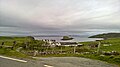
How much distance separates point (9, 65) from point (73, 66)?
304 cm

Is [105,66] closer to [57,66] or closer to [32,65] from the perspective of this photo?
[57,66]

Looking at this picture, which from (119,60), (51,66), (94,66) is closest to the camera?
(51,66)

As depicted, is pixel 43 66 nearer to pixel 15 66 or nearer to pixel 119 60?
pixel 15 66

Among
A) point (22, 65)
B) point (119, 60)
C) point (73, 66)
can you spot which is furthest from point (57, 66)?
point (119, 60)

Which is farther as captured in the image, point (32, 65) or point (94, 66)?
point (94, 66)

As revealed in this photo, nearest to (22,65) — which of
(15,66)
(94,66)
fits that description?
(15,66)

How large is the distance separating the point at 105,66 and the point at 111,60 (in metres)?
5.20

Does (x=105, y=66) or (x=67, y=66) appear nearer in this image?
(x=67, y=66)

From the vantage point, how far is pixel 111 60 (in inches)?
618

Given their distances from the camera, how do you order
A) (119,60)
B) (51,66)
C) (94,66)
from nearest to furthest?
(51,66) → (94,66) → (119,60)

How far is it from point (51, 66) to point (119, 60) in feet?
24.5

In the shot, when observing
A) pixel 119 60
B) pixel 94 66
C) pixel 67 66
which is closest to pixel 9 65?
pixel 67 66

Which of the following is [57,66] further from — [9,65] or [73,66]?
[9,65]

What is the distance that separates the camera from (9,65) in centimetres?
954
